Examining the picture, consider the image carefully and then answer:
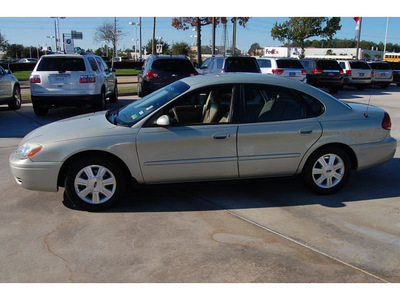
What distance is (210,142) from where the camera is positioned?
4562 mm

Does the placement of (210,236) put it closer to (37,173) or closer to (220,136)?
(220,136)

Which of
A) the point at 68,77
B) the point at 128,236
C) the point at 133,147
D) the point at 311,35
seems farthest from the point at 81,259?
the point at 311,35

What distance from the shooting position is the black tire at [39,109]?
11.0 meters

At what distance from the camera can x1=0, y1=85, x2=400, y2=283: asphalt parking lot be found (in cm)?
328

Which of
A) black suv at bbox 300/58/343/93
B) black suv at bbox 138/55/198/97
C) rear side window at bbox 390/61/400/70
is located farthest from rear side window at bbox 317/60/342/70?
black suv at bbox 138/55/198/97

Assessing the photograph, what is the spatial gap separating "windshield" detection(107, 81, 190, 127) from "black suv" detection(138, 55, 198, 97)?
7.77 m

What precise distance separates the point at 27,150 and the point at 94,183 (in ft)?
2.86

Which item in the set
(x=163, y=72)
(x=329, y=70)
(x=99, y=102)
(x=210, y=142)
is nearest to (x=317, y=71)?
(x=329, y=70)

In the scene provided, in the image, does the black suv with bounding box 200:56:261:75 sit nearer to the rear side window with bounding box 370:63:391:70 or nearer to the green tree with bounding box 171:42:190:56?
the rear side window with bounding box 370:63:391:70

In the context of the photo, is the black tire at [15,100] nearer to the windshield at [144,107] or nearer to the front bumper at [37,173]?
the windshield at [144,107]

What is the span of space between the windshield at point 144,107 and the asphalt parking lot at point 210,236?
994 mm

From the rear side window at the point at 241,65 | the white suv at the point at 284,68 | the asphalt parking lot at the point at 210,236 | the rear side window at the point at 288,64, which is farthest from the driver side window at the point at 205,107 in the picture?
the rear side window at the point at 288,64

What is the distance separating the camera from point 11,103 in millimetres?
12195

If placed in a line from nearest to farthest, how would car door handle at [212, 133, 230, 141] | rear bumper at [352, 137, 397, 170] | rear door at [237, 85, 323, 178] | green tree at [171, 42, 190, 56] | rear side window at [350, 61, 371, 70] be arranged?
1. car door handle at [212, 133, 230, 141]
2. rear door at [237, 85, 323, 178]
3. rear bumper at [352, 137, 397, 170]
4. rear side window at [350, 61, 371, 70]
5. green tree at [171, 42, 190, 56]
